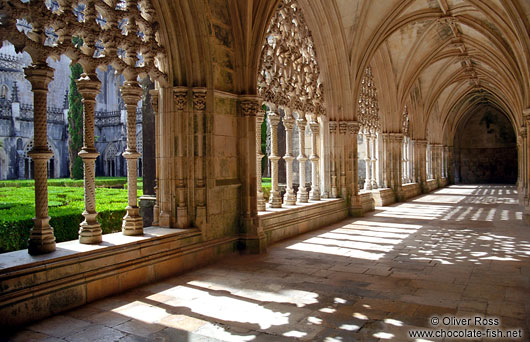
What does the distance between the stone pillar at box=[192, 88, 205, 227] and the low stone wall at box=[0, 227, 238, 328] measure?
234mm

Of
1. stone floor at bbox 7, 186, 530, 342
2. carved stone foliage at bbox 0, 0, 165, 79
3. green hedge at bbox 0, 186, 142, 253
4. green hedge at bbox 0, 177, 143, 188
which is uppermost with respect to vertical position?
carved stone foliage at bbox 0, 0, 165, 79

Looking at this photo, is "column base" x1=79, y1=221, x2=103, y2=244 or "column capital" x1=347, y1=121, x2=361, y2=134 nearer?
"column base" x1=79, y1=221, x2=103, y2=244

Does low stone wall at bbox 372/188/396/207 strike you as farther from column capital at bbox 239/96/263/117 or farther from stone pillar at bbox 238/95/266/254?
column capital at bbox 239/96/263/117

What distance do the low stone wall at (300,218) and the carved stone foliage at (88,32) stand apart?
2673 mm

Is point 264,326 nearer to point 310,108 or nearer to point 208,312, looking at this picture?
point 208,312

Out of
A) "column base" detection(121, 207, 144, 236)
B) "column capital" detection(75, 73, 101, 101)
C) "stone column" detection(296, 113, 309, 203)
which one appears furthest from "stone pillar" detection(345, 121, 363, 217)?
"column capital" detection(75, 73, 101, 101)

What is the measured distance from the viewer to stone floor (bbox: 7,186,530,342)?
9.28 ft

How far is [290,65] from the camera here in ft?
24.3

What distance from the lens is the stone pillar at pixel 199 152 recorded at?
16.1 feet

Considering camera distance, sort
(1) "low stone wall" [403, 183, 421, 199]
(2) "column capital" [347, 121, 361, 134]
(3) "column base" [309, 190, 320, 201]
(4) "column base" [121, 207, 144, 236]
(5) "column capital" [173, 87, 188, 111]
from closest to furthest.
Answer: (4) "column base" [121, 207, 144, 236] < (5) "column capital" [173, 87, 188, 111] < (3) "column base" [309, 190, 320, 201] < (2) "column capital" [347, 121, 361, 134] < (1) "low stone wall" [403, 183, 421, 199]

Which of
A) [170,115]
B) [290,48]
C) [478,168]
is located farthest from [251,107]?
[478,168]

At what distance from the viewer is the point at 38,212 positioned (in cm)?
353

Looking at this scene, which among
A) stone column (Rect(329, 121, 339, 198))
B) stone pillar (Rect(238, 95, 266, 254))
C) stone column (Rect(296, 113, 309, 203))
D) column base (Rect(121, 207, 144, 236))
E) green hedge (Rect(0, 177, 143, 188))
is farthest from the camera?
green hedge (Rect(0, 177, 143, 188))

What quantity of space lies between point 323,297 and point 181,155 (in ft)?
7.76
